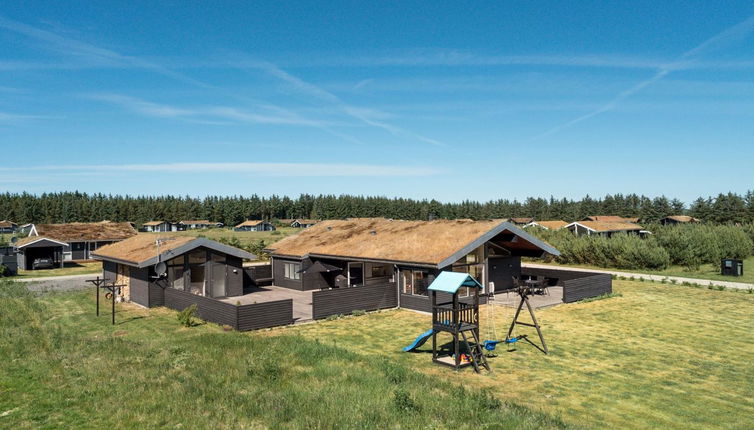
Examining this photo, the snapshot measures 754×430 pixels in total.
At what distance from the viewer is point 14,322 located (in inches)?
827

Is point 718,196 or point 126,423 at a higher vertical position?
point 718,196

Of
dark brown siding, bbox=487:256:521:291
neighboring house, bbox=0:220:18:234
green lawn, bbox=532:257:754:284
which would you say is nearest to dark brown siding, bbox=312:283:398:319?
dark brown siding, bbox=487:256:521:291

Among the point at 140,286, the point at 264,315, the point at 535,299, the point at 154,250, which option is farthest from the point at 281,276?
the point at 535,299

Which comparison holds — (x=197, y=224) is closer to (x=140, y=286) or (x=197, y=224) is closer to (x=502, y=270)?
(x=140, y=286)

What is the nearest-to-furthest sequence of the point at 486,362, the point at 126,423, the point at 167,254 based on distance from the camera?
the point at 126,423, the point at 486,362, the point at 167,254

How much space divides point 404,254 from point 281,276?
11.1 metres

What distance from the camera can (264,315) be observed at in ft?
67.6

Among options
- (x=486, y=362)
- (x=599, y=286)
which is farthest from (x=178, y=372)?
(x=599, y=286)

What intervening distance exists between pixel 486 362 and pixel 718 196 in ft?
372

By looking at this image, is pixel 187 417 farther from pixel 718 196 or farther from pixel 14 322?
pixel 718 196

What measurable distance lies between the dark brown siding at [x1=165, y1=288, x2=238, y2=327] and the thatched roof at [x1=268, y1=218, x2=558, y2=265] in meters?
8.61

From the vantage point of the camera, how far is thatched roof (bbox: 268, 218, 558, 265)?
25.3 m

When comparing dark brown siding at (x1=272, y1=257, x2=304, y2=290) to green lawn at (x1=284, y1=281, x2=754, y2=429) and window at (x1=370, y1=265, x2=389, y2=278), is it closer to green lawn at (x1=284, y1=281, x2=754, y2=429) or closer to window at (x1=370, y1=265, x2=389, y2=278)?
window at (x1=370, y1=265, x2=389, y2=278)

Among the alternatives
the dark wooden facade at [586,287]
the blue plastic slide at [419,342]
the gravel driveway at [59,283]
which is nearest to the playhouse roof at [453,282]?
the blue plastic slide at [419,342]
